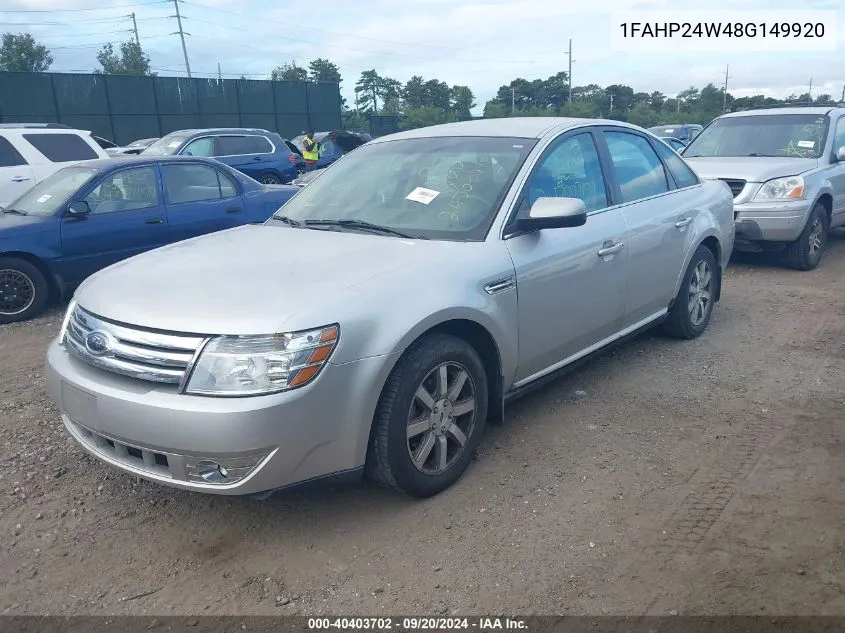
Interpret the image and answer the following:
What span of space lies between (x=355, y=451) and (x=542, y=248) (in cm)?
155

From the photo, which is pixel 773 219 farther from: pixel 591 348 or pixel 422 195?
pixel 422 195

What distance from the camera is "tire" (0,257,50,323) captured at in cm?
650

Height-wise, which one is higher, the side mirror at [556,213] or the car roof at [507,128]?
the car roof at [507,128]

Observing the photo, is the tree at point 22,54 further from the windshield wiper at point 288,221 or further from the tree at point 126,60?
the windshield wiper at point 288,221

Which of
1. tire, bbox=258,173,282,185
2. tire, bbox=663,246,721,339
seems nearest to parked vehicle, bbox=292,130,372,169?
tire, bbox=258,173,282,185

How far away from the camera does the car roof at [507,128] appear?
13.8 feet

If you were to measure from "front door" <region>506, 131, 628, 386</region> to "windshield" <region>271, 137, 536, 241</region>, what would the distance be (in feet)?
0.61

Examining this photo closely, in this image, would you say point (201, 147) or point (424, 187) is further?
point (201, 147)

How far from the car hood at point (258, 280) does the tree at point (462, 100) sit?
48.5 meters

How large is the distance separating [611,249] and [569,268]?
1.53 feet

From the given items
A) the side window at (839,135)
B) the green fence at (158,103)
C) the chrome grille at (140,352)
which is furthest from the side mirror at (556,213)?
the green fence at (158,103)

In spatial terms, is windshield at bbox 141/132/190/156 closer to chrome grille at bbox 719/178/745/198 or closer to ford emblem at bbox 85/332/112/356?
chrome grille at bbox 719/178/745/198

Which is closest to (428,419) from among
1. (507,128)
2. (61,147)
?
(507,128)

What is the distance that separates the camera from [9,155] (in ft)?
31.5
